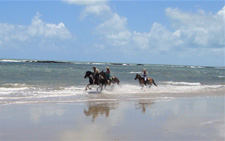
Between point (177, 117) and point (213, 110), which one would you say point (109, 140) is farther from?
point (213, 110)

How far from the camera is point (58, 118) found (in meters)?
9.98

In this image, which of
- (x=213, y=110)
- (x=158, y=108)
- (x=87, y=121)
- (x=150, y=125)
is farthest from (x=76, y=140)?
(x=213, y=110)

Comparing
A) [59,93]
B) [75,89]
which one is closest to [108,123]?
[59,93]

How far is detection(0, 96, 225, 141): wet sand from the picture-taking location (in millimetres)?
7883

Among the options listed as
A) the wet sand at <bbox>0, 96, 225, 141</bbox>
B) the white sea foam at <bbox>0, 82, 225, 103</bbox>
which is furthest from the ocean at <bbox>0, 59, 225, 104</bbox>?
the wet sand at <bbox>0, 96, 225, 141</bbox>

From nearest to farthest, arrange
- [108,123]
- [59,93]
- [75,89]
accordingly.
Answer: [108,123] < [59,93] < [75,89]

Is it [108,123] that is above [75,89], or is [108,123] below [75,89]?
above

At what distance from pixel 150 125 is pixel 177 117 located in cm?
186

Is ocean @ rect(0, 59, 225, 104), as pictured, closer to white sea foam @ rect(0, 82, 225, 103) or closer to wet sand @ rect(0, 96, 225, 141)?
white sea foam @ rect(0, 82, 225, 103)

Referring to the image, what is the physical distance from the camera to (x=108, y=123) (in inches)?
366

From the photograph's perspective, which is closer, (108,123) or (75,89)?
(108,123)

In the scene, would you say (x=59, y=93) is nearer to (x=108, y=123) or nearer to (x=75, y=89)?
(x=75, y=89)

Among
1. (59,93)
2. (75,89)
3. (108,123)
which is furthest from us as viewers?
(75,89)

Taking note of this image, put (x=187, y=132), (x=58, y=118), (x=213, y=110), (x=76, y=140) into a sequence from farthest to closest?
(x=213, y=110) → (x=58, y=118) → (x=187, y=132) → (x=76, y=140)
